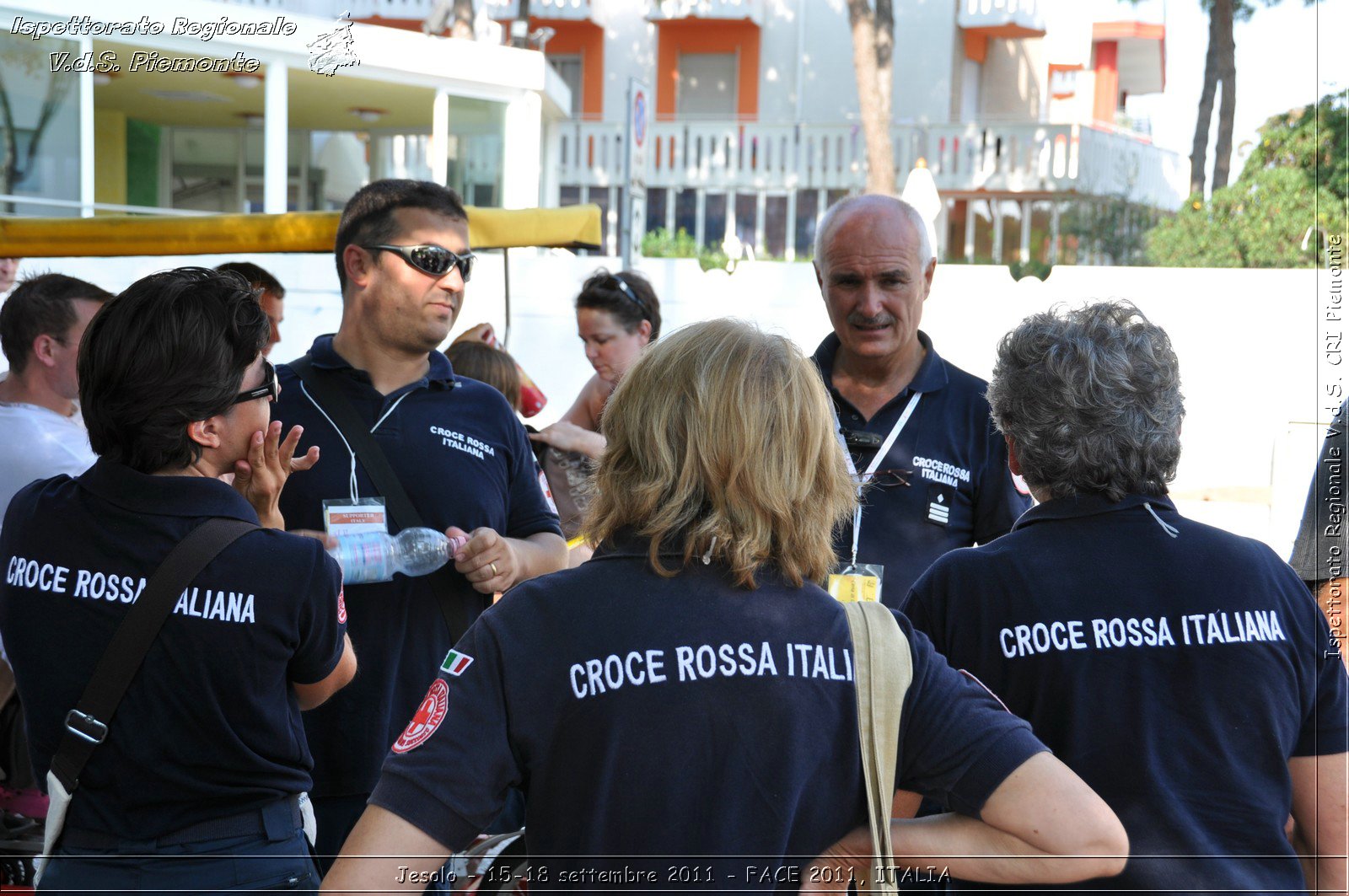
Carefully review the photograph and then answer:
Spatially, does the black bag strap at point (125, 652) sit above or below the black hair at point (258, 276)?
below

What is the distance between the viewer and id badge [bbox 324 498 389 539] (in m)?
3.04

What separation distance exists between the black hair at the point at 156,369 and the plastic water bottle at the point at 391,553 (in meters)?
0.74

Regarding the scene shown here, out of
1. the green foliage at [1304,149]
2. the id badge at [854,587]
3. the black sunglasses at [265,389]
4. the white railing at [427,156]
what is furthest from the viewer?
the white railing at [427,156]

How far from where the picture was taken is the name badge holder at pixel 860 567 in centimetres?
267

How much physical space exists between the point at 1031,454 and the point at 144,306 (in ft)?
5.60

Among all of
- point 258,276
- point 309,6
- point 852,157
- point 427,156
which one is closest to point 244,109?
point 427,156

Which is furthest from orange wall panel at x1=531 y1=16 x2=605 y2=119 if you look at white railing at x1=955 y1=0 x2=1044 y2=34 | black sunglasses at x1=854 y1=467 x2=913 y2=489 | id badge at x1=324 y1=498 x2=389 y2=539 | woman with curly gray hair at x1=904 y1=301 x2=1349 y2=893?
woman with curly gray hair at x1=904 y1=301 x2=1349 y2=893

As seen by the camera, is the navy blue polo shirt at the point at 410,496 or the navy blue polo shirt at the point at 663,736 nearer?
the navy blue polo shirt at the point at 663,736

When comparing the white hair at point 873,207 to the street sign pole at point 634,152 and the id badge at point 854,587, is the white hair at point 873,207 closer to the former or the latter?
the id badge at point 854,587

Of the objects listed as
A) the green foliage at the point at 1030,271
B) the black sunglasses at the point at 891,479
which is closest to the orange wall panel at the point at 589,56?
the green foliage at the point at 1030,271

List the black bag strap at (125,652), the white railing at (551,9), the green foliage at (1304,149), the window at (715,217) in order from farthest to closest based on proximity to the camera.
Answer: the white railing at (551,9) → the window at (715,217) → the green foliage at (1304,149) → the black bag strap at (125,652)

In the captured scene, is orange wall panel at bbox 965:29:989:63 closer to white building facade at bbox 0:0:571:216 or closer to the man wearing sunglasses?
white building facade at bbox 0:0:571:216

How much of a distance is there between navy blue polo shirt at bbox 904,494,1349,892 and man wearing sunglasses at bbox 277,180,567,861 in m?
1.52

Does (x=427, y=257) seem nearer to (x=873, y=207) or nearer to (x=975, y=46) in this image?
(x=873, y=207)
